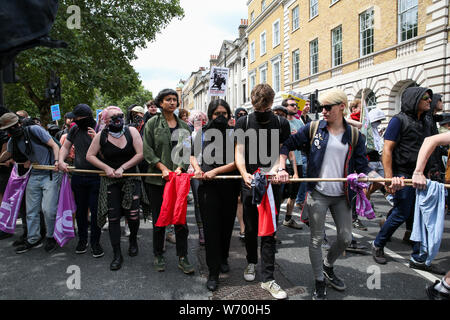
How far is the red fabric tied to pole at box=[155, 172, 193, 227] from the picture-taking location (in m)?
3.60

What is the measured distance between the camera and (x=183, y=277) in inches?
143

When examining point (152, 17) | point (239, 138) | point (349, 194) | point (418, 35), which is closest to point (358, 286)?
point (349, 194)

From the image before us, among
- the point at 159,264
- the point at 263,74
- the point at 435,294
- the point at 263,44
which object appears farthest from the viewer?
the point at 263,74

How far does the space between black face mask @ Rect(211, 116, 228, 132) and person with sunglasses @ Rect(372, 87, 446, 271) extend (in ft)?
7.27

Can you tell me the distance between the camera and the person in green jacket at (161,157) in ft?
12.5

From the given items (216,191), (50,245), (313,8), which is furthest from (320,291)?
(313,8)

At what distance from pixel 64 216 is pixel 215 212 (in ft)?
8.02

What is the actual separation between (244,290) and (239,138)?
162 centimetres

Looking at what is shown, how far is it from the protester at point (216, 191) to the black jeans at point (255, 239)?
23cm

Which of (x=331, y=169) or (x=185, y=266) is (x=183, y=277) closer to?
(x=185, y=266)

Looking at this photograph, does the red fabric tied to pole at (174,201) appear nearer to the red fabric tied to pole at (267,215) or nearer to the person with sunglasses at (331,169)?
the red fabric tied to pole at (267,215)

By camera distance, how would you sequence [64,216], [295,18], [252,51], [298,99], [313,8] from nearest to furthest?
1. [64,216]
2. [298,99]
3. [313,8]
4. [295,18]
5. [252,51]

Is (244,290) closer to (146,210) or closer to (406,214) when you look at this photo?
(146,210)

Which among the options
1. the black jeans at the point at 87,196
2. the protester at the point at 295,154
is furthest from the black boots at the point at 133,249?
the protester at the point at 295,154
